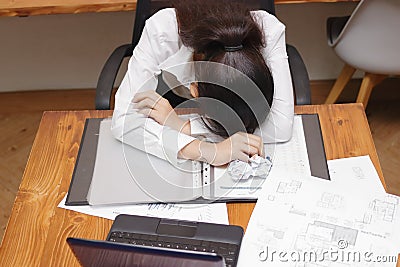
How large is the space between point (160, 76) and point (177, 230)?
1.77ft

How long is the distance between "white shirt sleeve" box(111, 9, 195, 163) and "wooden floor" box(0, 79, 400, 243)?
937 mm

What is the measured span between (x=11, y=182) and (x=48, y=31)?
0.66m

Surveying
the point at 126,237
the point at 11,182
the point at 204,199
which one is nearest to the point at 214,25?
the point at 204,199

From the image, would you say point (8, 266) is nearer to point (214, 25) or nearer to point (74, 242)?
point (74, 242)

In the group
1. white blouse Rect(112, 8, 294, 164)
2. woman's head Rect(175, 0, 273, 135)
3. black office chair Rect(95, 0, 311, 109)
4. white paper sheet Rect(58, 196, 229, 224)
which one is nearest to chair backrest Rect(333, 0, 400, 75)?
black office chair Rect(95, 0, 311, 109)

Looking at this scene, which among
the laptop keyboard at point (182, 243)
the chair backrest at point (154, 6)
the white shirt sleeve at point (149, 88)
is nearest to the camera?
the laptop keyboard at point (182, 243)

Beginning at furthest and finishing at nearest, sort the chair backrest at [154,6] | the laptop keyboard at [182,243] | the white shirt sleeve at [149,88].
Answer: the chair backrest at [154,6] < the white shirt sleeve at [149,88] < the laptop keyboard at [182,243]

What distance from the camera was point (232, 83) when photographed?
1.24 meters

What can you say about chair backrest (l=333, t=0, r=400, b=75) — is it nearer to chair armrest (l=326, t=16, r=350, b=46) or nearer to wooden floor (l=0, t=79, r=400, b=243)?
chair armrest (l=326, t=16, r=350, b=46)

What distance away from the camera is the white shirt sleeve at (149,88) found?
1.30 m

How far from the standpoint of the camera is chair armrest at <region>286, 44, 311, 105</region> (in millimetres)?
1503

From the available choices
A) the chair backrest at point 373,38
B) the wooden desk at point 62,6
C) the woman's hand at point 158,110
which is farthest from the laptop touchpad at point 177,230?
the chair backrest at point 373,38

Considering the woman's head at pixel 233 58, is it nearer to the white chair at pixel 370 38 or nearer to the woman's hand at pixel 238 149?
the woman's hand at pixel 238 149

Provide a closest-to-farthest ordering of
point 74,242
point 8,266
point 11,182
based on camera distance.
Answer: point 74,242, point 8,266, point 11,182
